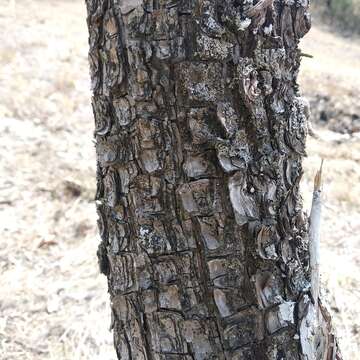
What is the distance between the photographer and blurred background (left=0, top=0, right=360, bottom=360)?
239 cm

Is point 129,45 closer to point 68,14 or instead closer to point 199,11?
point 199,11

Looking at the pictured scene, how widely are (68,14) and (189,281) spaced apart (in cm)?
1003

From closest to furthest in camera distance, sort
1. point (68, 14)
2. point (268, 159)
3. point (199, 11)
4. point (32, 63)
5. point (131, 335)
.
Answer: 1. point (199, 11)
2. point (268, 159)
3. point (131, 335)
4. point (32, 63)
5. point (68, 14)

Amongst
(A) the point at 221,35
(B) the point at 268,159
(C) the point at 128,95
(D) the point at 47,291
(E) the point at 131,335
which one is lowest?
(D) the point at 47,291

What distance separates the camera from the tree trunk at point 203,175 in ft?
3.46

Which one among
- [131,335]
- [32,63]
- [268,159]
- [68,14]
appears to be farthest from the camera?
[68,14]

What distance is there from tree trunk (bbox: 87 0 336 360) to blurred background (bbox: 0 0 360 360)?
0.22 metres

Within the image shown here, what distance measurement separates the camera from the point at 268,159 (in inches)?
44.9

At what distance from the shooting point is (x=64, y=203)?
346 centimetres

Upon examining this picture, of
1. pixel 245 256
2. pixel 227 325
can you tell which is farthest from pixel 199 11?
pixel 227 325

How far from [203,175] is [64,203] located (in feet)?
8.08

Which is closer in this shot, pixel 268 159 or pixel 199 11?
pixel 199 11

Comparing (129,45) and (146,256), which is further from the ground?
(129,45)

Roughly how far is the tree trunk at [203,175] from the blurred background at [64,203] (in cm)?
22
